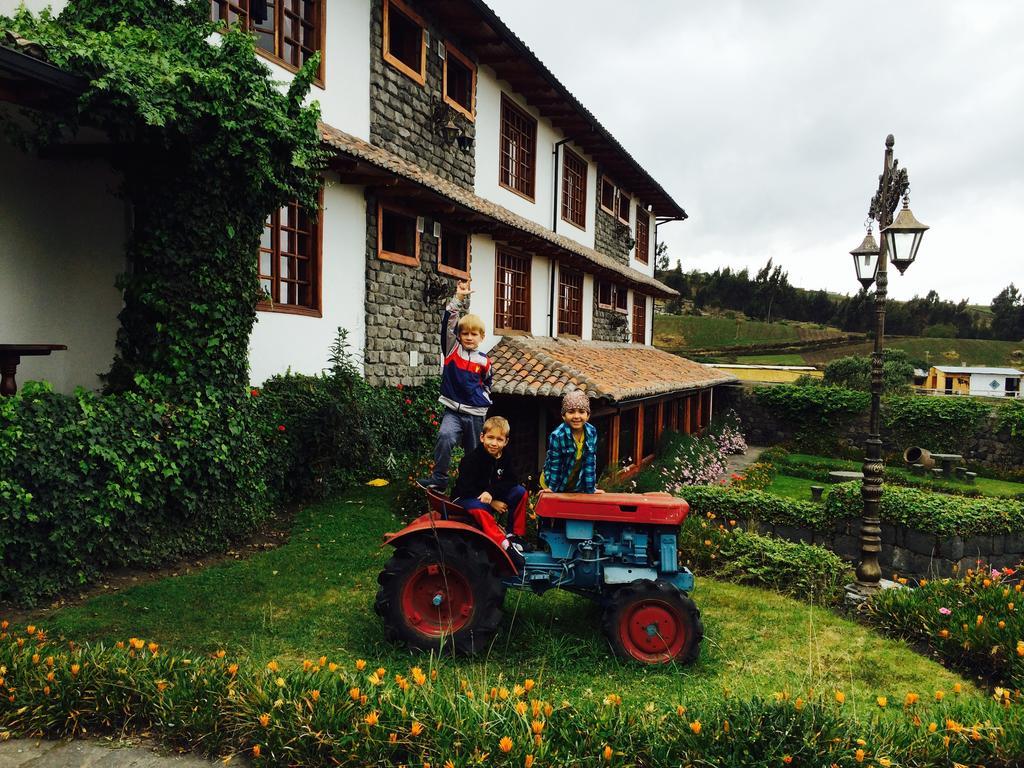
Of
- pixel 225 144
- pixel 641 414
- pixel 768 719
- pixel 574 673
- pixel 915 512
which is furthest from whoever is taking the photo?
pixel 641 414

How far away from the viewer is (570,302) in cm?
1869

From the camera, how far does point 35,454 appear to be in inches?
211

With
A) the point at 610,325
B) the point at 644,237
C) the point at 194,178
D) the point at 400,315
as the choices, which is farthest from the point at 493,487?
the point at 644,237

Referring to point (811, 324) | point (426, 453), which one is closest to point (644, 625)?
point (426, 453)

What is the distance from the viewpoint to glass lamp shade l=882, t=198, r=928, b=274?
26.5 feet

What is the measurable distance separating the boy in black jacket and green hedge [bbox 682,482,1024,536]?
598 cm

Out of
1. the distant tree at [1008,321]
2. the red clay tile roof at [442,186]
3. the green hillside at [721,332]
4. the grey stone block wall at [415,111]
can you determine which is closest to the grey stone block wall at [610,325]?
the red clay tile roof at [442,186]

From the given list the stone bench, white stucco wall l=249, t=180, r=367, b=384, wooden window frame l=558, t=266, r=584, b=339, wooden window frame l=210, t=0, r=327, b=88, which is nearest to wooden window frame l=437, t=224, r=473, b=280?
white stucco wall l=249, t=180, r=367, b=384

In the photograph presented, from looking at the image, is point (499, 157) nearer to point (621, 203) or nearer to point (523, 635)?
point (621, 203)

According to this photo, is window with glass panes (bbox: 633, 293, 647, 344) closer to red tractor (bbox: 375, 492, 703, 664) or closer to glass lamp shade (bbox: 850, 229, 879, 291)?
glass lamp shade (bbox: 850, 229, 879, 291)

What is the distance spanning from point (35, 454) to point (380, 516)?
399 cm

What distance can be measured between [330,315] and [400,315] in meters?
1.72

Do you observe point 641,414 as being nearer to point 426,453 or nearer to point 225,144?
point 426,453

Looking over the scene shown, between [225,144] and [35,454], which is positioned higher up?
[225,144]
